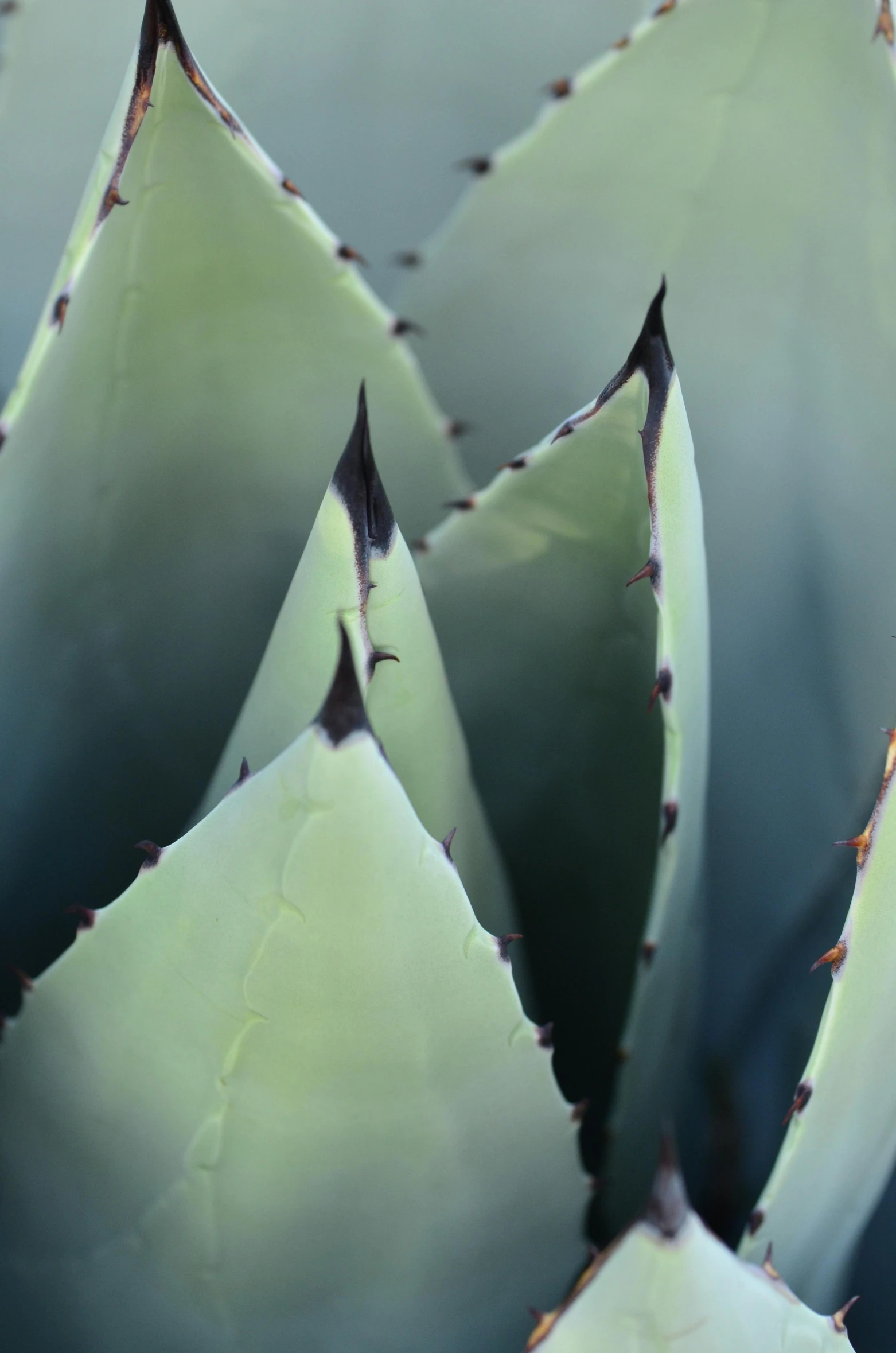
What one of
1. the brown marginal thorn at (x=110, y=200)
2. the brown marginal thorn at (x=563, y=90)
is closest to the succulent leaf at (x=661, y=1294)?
the brown marginal thorn at (x=110, y=200)

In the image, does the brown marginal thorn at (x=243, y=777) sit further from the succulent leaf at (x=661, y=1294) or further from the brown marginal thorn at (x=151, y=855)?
the succulent leaf at (x=661, y=1294)

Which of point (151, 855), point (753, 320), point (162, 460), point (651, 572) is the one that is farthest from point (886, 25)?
point (151, 855)

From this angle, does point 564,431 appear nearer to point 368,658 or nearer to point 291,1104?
point 368,658

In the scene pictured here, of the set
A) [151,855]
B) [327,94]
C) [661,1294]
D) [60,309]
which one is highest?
[327,94]

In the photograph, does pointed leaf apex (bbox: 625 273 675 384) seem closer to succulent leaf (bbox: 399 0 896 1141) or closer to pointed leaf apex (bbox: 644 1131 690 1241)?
succulent leaf (bbox: 399 0 896 1141)

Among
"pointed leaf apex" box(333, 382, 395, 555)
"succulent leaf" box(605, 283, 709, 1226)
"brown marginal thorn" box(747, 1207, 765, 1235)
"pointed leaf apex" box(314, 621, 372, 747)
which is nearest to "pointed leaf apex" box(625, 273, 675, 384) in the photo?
"succulent leaf" box(605, 283, 709, 1226)
